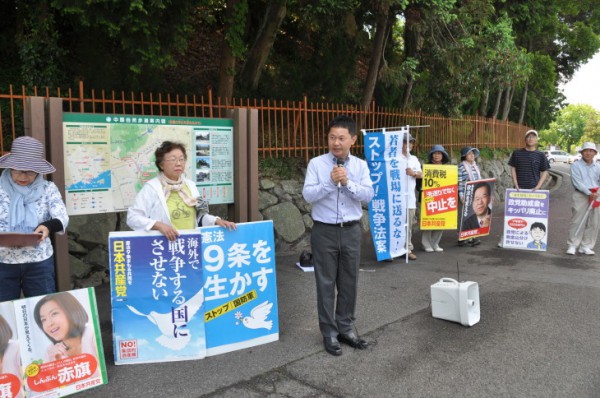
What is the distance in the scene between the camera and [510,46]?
10.5m

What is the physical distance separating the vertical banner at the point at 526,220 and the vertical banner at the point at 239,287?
5.17 meters

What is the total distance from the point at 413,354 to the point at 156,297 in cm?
204

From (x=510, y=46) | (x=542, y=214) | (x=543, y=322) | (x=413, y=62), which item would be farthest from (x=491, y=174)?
(x=543, y=322)

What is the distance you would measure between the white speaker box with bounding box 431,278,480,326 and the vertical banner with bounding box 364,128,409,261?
2.24 meters

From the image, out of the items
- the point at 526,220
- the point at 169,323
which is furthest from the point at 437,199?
the point at 169,323

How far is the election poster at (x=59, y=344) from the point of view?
3068mm

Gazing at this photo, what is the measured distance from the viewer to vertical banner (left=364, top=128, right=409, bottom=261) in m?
6.84

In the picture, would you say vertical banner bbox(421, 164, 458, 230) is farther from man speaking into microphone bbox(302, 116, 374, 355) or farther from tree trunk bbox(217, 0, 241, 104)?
man speaking into microphone bbox(302, 116, 374, 355)

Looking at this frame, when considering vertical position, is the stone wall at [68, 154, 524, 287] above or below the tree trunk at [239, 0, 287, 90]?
below

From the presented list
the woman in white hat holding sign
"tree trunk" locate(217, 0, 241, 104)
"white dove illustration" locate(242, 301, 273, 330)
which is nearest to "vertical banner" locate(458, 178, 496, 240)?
"tree trunk" locate(217, 0, 241, 104)

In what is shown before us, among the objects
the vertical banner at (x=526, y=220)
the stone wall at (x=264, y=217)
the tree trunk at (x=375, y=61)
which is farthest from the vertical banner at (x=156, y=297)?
the tree trunk at (x=375, y=61)

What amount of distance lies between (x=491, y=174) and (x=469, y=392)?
12.3 metres

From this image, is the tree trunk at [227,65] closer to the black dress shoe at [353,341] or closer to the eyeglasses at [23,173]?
the eyeglasses at [23,173]

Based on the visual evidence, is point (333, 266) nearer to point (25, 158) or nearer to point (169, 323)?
point (169, 323)
